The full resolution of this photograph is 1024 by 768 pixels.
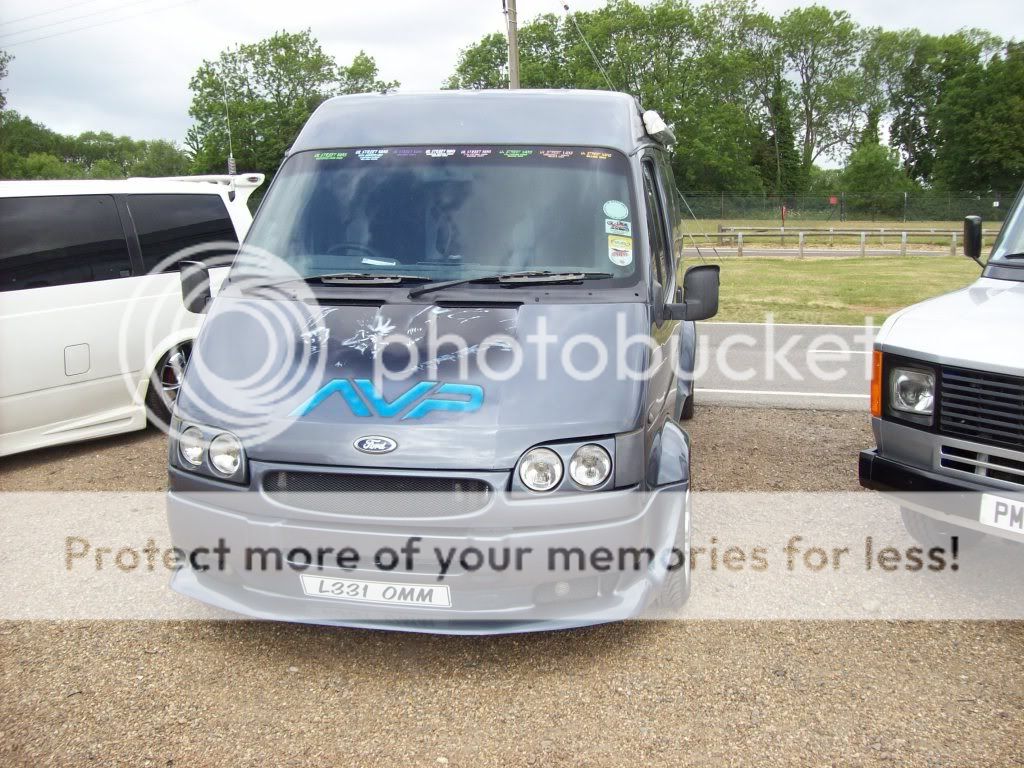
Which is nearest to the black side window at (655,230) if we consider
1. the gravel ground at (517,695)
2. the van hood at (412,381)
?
the van hood at (412,381)

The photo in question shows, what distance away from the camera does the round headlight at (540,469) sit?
3.49 metres

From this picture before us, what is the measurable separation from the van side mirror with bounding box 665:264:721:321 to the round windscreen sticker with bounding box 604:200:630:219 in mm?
430

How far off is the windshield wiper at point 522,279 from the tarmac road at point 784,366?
4624mm

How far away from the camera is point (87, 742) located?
128 inches

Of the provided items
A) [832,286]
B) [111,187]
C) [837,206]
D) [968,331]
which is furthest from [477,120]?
[837,206]

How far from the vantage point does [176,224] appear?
783cm

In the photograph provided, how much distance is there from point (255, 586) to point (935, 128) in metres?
80.7

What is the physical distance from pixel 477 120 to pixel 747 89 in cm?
7907

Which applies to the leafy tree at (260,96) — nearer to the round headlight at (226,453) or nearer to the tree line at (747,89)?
the tree line at (747,89)

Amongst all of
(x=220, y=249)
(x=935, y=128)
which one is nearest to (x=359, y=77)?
(x=935, y=128)

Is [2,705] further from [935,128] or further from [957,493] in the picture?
[935,128]

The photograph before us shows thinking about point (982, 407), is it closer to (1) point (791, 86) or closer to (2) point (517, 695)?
(2) point (517, 695)

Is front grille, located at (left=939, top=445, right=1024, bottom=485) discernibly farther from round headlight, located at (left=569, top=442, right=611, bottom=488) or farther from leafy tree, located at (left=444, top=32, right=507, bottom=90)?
leafy tree, located at (left=444, top=32, right=507, bottom=90)

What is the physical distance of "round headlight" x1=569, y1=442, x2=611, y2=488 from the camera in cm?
352
